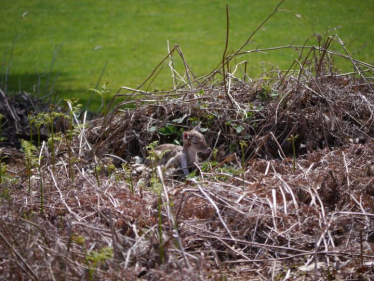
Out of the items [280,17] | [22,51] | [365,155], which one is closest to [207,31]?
[280,17]

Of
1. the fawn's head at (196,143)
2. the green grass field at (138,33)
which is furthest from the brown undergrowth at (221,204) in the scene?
the green grass field at (138,33)

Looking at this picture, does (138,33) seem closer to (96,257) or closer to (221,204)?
(221,204)

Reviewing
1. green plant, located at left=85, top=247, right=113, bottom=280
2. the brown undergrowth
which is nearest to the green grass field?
the brown undergrowth

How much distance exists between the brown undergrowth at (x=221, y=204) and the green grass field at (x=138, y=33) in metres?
5.29

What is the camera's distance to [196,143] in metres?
6.56

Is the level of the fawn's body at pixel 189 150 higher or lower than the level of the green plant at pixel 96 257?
lower

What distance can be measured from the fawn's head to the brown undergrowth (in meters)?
0.19

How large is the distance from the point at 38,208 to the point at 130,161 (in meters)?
2.37

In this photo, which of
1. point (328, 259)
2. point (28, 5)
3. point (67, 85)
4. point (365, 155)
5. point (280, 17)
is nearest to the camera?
point (328, 259)

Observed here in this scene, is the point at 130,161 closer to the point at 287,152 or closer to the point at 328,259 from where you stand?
the point at 287,152

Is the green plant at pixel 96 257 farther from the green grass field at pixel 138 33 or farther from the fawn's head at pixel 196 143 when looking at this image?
the green grass field at pixel 138 33

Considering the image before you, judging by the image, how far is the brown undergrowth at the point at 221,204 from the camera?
3705 mm

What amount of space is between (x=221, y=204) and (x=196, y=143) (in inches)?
91.2

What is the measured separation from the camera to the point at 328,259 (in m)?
4.00
